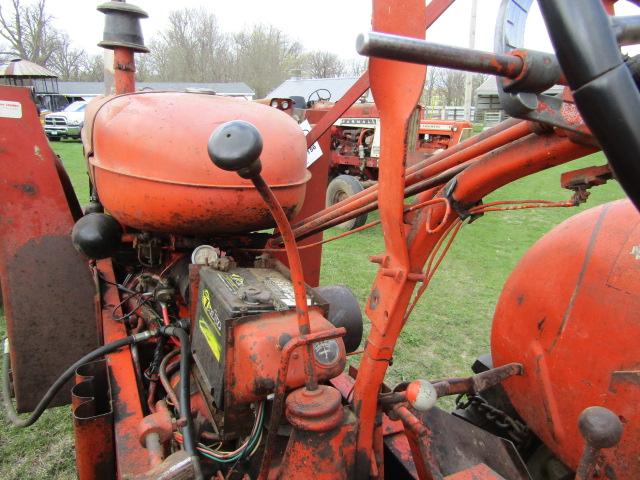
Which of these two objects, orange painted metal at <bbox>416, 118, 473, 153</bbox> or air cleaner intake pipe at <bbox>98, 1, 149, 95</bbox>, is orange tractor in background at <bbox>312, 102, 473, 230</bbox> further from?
air cleaner intake pipe at <bbox>98, 1, 149, 95</bbox>

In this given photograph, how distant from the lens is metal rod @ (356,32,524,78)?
448 mm

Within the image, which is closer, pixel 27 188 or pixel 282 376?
pixel 282 376

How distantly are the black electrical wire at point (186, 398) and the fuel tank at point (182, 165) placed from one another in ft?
1.26

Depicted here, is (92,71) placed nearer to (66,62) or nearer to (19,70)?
(66,62)

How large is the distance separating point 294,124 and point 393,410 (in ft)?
3.63

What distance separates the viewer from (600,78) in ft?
1.34

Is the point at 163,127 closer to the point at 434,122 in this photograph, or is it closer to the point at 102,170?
the point at 102,170

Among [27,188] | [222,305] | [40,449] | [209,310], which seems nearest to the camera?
[222,305]

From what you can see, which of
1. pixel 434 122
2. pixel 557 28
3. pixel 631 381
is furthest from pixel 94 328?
pixel 434 122

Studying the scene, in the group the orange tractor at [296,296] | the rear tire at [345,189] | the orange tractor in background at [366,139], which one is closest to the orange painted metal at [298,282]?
the orange tractor at [296,296]

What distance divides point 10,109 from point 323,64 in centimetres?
5346

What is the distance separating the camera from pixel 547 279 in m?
1.43

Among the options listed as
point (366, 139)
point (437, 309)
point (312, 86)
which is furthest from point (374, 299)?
point (312, 86)

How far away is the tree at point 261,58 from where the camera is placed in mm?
45844
